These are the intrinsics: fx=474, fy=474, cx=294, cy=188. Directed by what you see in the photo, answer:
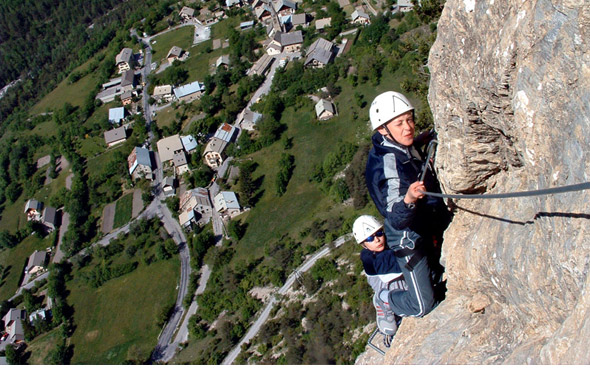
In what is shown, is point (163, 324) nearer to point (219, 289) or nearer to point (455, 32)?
point (219, 289)

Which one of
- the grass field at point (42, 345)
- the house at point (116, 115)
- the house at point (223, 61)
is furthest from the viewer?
the house at point (223, 61)

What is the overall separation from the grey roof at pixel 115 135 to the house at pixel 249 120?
23200 millimetres

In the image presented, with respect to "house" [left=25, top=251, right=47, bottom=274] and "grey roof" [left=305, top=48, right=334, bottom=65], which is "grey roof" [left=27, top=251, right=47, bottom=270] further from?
"grey roof" [left=305, top=48, right=334, bottom=65]

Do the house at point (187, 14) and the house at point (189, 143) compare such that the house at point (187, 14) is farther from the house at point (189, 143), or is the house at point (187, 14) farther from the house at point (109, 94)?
the house at point (189, 143)

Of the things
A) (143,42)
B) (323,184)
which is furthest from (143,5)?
(323,184)

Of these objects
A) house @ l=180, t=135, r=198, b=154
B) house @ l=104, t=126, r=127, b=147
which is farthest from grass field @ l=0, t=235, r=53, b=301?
house @ l=180, t=135, r=198, b=154

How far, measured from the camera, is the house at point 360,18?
82812 millimetres

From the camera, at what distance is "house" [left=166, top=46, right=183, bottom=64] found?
95375mm

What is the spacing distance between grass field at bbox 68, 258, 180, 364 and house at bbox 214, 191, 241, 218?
8555mm


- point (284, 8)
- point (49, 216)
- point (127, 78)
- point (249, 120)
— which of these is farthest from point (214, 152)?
point (284, 8)

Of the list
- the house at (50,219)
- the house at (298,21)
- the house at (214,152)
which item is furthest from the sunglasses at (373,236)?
the house at (298,21)

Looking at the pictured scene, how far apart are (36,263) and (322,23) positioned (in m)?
61.5

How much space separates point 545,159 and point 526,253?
1453 millimetres

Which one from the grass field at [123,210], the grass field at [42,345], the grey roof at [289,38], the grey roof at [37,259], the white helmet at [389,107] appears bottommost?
the grass field at [42,345]
